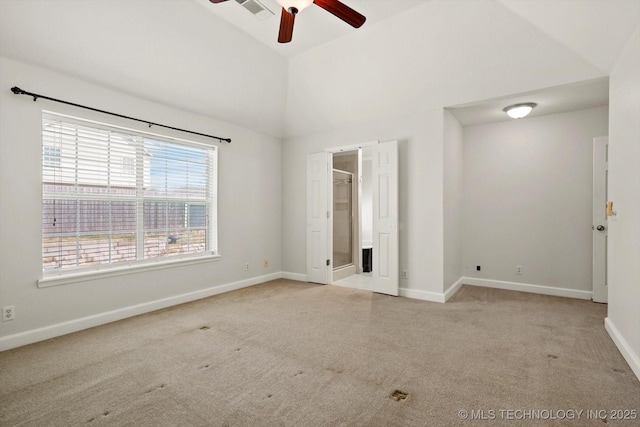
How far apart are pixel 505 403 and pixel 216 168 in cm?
414

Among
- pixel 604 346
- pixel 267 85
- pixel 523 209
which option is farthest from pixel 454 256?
pixel 267 85

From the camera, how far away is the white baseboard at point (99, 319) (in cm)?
277

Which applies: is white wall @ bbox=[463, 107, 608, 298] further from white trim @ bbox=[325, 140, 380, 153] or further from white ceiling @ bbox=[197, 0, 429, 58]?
white ceiling @ bbox=[197, 0, 429, 58]

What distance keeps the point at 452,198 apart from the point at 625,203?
210 cm

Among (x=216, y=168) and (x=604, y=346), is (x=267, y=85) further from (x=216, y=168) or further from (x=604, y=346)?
(x=604, y=346)

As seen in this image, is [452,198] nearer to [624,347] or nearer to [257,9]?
[624,347]

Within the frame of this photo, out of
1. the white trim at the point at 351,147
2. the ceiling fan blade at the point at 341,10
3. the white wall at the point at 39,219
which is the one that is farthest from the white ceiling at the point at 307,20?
the white trim at the point at 351,147

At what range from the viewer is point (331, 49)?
3873 mm

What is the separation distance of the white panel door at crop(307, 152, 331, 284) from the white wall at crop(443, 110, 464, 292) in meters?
1.82

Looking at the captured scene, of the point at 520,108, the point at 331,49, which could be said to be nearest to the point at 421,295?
the point at 520,108

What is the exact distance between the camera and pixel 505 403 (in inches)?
75.9

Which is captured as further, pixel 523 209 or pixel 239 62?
pixel 523 209

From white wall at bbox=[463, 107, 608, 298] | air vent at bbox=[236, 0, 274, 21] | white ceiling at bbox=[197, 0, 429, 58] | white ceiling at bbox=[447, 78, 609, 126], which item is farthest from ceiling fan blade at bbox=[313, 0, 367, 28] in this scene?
white wall at bbox=[463, 107, 608, 298]

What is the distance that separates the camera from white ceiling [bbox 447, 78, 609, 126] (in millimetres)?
3527
